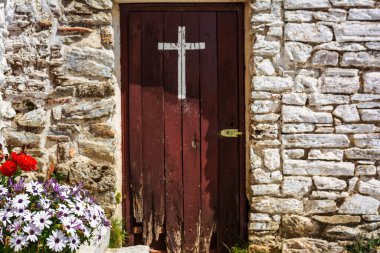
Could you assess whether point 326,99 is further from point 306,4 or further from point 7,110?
point 7,110

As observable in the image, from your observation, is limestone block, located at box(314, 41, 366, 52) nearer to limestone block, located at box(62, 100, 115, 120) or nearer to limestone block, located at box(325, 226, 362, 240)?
limestone block, located at box(325, 226, 362, 240)

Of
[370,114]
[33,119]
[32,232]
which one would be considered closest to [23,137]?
[33,119]

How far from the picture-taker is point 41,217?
269 centimetres

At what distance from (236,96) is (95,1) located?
4.46 ft

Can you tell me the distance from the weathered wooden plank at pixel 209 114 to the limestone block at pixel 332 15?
0.84 m

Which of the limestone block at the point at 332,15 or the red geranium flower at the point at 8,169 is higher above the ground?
the limestone block at the point at 332,15

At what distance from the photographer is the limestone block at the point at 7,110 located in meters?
3.52

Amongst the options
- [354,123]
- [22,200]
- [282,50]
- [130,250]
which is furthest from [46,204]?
[354,123]

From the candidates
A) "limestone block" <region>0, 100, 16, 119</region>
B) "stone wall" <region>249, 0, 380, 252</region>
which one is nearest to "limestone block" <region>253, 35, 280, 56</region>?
"stone wall" <region>249, 0, 380, 252</region>

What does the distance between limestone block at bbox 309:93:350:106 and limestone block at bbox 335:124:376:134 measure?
20 centimetres

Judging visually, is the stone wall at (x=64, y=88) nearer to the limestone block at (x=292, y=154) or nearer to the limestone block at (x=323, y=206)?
→ the limestone block at (x=292, y=154)

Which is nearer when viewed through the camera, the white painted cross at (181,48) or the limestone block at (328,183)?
the limestone block at (328,183)

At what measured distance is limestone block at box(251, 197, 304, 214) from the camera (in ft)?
12.2

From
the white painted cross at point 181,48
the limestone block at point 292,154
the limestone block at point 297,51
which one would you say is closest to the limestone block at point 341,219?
the limestone block at point 292,154
